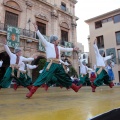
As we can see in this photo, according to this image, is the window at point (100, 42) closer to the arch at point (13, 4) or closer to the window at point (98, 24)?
the window at point (98, 24)

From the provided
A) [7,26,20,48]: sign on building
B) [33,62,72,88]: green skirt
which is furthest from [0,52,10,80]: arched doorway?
[33,62,72,88]: green skirt

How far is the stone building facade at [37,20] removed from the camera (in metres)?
14.0

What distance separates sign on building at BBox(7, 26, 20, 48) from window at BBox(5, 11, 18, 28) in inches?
44.4

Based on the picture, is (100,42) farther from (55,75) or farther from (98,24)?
(55,75)

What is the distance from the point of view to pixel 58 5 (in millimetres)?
18391

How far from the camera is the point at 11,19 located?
46.7 feet

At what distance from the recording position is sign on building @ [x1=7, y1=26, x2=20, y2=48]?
1284 cm

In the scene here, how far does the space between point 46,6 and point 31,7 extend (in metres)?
1.99

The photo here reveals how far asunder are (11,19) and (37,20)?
274 centimetres

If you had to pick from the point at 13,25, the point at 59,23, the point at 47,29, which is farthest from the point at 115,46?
the point at 13,25

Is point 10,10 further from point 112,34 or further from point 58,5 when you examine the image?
point 112,34

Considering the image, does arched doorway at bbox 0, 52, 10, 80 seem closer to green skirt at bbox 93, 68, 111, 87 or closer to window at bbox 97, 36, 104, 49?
green skirt at bbox 93, 68, 111, 87

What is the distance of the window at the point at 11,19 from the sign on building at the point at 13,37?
1.13 m

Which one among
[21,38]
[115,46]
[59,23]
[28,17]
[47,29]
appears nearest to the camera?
[21,38]
